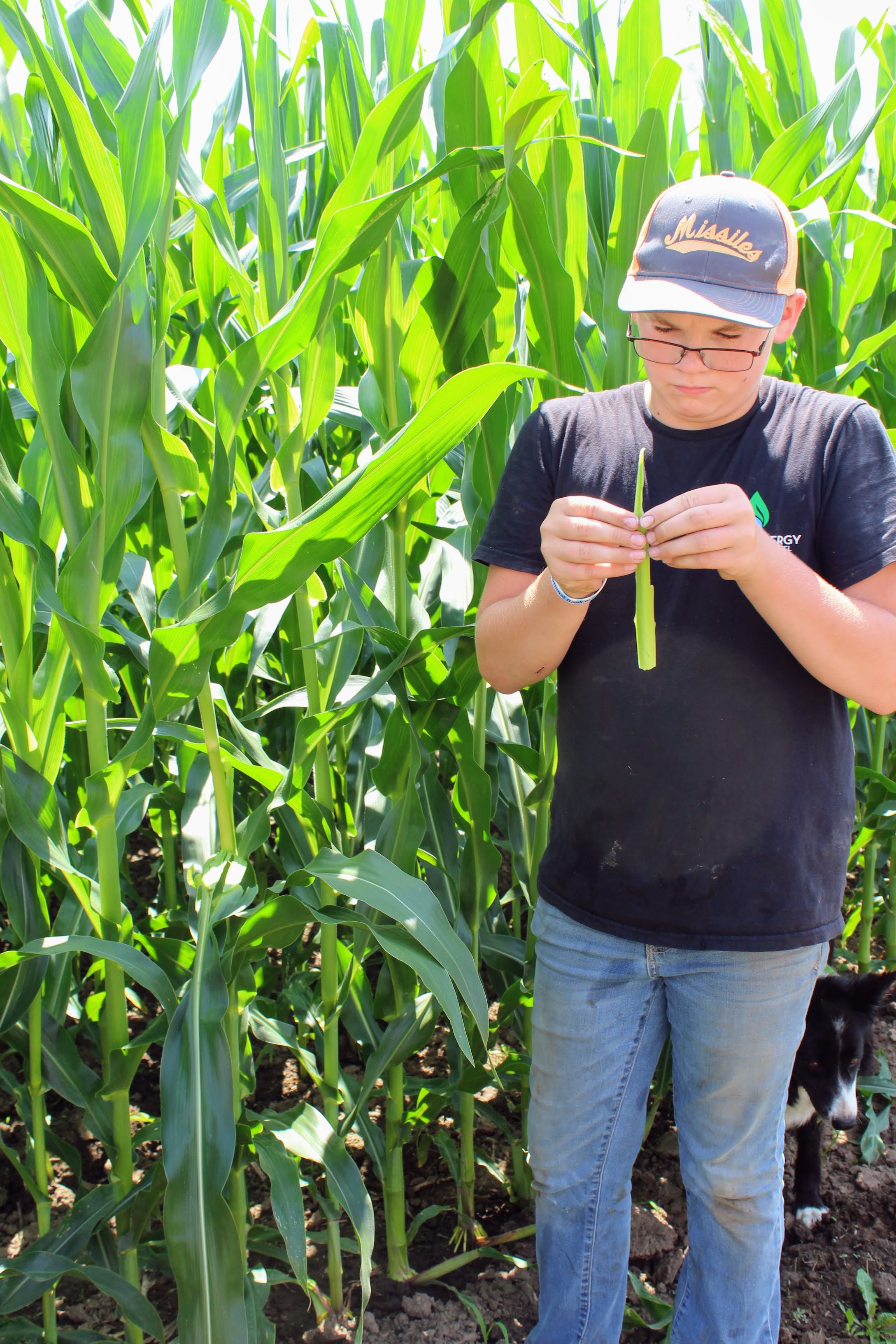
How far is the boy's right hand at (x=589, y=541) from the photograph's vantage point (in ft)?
3.44

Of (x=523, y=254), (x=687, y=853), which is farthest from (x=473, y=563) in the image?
(x=687, y=853)

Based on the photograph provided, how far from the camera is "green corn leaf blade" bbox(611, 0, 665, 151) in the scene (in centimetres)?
171

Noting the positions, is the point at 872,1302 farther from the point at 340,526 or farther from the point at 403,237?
the point at 403,237

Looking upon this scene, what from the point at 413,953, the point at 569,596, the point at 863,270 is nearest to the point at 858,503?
the point at 569,596

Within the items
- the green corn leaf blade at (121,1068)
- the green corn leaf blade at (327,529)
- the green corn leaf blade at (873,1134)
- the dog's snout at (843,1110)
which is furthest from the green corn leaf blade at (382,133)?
the green corn leaf blade at (873,1134)

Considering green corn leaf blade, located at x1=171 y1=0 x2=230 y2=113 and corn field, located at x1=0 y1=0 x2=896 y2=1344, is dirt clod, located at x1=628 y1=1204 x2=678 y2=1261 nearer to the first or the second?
corn field, located at x1=0 y1=0 x2=896 y2=1344

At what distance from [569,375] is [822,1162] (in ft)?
5.81

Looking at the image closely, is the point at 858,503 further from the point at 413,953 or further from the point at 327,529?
the point at 413,953

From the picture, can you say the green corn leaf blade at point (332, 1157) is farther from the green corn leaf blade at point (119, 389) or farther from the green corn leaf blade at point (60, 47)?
the green corn leaf blade at point (60, 47)

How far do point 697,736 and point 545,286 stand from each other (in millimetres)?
673

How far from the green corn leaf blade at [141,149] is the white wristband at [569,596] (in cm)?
56

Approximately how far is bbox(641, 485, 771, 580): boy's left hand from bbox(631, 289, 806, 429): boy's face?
0.86 ft

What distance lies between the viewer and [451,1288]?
184 centimetres

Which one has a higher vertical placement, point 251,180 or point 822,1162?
point 251,180
